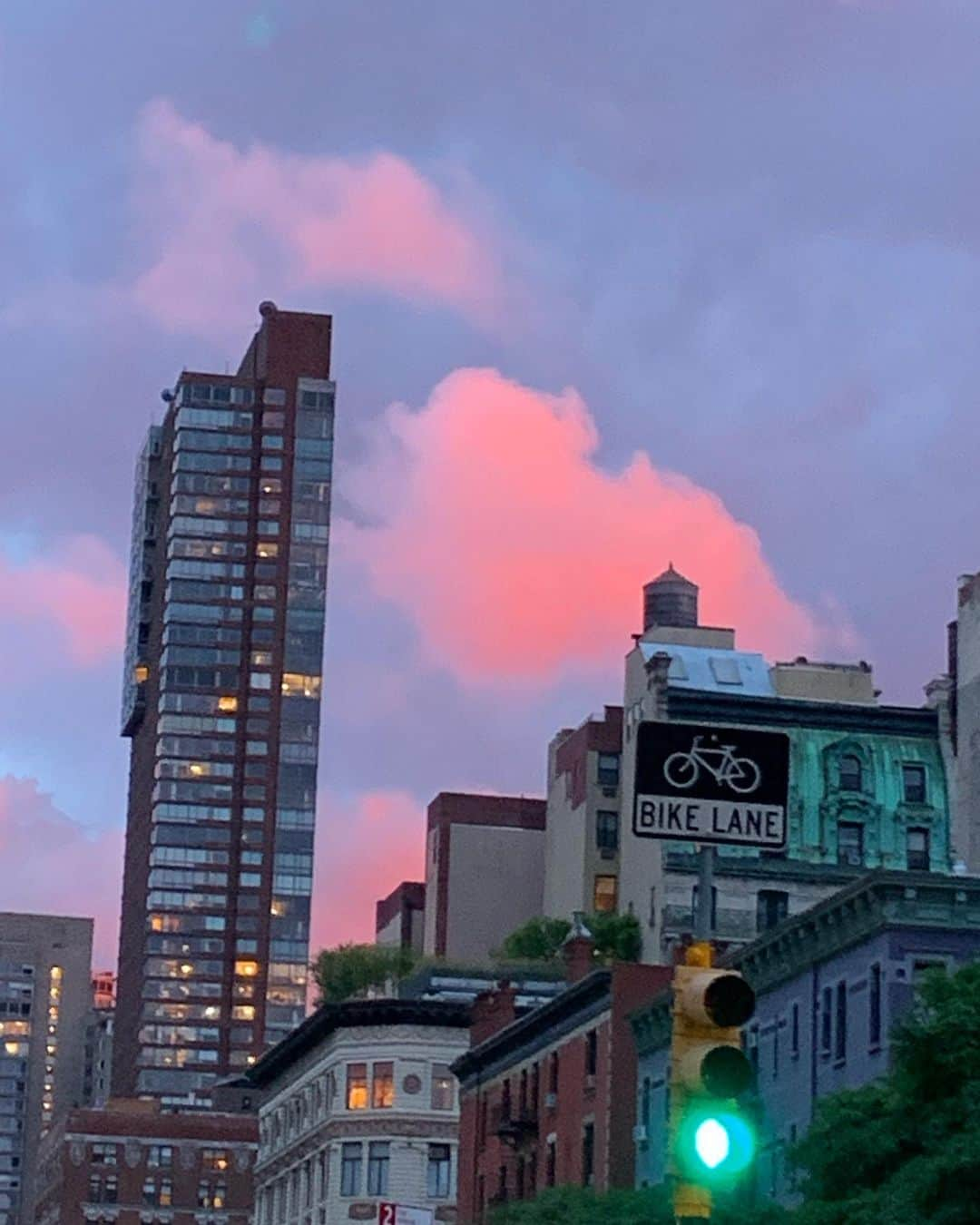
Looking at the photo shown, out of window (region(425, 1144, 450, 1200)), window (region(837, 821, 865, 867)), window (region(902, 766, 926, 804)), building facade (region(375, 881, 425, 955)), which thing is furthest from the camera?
building facade (region(375, 881, 425, 955))

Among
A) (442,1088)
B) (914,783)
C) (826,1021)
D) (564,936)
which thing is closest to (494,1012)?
(442,1088)

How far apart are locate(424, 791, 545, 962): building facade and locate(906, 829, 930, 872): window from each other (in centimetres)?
3899

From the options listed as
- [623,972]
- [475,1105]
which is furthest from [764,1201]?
[475,1105]

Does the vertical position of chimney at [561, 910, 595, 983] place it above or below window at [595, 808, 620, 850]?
below

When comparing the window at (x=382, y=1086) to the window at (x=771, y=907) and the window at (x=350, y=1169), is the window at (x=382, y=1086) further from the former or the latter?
the window at (x=771, y=907)

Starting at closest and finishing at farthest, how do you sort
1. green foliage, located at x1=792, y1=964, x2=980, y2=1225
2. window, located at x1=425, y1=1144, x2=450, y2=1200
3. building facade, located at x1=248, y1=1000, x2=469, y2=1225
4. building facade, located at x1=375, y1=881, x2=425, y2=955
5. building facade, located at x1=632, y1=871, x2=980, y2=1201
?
1. green foliage, located at x1=792, y1=964, x2=980, y2=1225
2. building facade, located at x1=632, y1=871, x2=980, y2=1201
3. window, located at x1=425, y1=1144, x2=450, y2=1200
4. building facade, located at x1=248, y1=1000, x2=469, y2=1225
5. building facade, located at x1=375, y1=881, x2=425, y2=955

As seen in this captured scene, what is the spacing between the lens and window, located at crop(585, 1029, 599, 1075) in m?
86.2

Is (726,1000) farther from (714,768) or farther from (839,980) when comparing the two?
(839,980)

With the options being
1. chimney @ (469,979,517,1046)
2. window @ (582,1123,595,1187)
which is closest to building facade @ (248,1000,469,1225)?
chimney @ (469,979,517,1046)

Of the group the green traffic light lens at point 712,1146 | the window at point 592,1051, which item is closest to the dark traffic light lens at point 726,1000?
the green traffic light lens at point 712,1146

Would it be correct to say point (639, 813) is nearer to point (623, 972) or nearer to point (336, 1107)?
point (623, 972)

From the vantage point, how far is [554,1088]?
90.8 m

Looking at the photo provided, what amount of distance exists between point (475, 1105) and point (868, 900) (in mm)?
40907

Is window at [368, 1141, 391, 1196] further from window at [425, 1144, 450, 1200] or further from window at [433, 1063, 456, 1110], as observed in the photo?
window at [433, 1063, 456, 1110]
